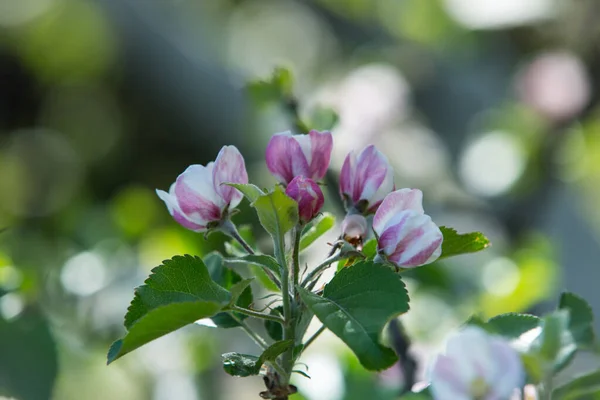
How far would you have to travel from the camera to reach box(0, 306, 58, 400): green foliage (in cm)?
58

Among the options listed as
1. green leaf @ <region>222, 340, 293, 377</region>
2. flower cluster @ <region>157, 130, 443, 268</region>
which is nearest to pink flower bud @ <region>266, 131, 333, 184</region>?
flower cluster @ <region>157, 130, 443, 268</region>

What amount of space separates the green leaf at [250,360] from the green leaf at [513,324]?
0.34ft

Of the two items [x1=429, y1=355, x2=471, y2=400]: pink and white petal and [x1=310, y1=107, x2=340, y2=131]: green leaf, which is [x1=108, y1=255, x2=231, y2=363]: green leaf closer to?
[x1=429, y1=355, x2=471, y2=400]: pink and white petal

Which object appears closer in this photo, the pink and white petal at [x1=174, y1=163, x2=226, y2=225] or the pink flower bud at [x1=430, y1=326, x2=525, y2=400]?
the pink flower bud at [x1=430, y1=326, x2=525, y2=400]

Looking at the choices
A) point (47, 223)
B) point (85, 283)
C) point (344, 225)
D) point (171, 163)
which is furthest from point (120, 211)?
point (171, 163)

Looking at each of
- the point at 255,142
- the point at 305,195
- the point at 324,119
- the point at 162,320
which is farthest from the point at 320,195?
the point at 255,142

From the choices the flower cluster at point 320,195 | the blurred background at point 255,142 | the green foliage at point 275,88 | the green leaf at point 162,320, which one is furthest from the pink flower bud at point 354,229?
the green foliage at point 275,88

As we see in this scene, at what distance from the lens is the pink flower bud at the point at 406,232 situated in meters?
0.42

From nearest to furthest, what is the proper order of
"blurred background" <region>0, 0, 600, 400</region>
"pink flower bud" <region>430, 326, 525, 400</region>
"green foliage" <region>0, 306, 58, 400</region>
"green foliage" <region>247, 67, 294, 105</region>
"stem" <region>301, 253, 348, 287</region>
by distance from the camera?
"pink flower bud" <region>430, 326, 525, 400</region>, "stem" <region>301, 253, 348, 287</region>, "green foliage" <region>0, 306, 58, 400</region>, "green foliage" <region>247, 67, 294, 105</region>, "blurred background" <region>0, 0, 600, 400</region>

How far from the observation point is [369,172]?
0.48 metres

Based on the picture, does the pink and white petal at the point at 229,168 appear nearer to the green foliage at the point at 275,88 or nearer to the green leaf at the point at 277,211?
the green leaf at the point at 277,211

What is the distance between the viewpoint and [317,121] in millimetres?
681

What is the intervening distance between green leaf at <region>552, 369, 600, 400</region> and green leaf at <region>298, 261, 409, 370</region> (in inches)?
3.6

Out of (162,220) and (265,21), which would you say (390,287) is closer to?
(162,220)
